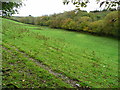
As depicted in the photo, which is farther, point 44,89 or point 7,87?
point 44,89

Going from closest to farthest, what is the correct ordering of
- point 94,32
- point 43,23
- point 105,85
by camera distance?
point 105,85
point 94,32
point 43,23

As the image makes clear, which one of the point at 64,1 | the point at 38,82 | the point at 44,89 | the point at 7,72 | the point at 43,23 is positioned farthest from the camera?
the point at 43,23

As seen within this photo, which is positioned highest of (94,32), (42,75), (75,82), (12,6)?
(12,6)

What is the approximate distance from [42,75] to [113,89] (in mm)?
6260

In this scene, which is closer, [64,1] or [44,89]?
[64,1]

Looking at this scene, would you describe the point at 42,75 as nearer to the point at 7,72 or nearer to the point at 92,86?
the point at 7,72

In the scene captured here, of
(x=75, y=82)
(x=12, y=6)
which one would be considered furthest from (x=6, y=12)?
(x=75, y=82)

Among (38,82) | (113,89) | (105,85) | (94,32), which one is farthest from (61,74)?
(94,32)

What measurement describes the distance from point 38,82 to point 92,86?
4437mm

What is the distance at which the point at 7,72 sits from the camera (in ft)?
26.1

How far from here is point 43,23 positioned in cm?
4744

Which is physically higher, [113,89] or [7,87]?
[7,87]

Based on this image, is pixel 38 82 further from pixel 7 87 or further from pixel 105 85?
pixel 105 85

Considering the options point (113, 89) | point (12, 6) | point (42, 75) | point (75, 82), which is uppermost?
point (12, 6)
